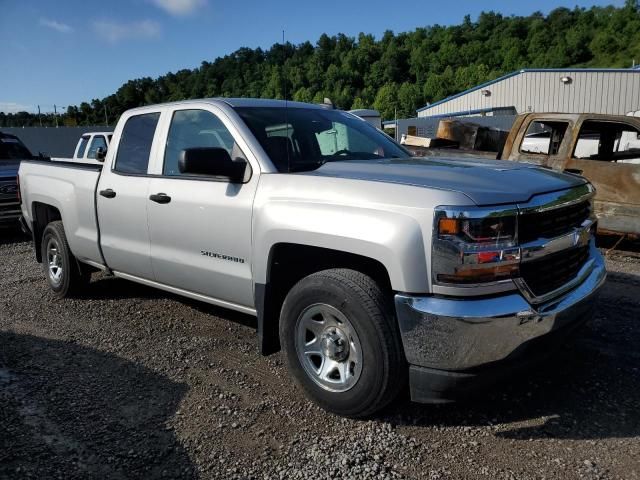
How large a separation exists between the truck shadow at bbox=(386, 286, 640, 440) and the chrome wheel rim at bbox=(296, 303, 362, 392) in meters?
0.41

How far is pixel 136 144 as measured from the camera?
15.5ft

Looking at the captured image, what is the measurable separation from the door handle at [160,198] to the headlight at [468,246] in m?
2.23

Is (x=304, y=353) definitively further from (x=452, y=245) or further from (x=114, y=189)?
(x=114, y=189)

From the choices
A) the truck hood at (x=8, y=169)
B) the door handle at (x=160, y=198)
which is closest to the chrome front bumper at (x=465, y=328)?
the door handle at (x=160, y=198)

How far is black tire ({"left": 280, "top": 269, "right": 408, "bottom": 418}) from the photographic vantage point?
9.42 feet

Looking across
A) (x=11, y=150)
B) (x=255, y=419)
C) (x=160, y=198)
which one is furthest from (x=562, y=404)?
(x=11, y=150)

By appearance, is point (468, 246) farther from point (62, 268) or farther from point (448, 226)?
point (62, 268)

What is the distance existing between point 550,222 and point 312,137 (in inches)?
72.3

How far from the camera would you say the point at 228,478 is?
8.97ft

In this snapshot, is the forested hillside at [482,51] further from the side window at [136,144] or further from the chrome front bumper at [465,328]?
the chrome front bumper at [465,328]

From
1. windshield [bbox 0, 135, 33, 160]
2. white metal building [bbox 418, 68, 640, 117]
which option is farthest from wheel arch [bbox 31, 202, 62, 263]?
white metal building [bbox 418, 68, 640, 117]

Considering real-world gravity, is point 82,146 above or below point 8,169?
above

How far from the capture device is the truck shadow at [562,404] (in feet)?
10.1

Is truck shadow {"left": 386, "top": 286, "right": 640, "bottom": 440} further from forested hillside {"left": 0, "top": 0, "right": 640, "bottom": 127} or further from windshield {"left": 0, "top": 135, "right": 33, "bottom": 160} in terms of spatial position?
forested hillside {"left": 0, "top": 0, "right": 640, "bottom": 127}
